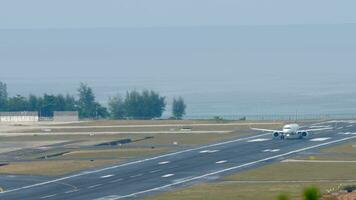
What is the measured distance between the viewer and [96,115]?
568ft

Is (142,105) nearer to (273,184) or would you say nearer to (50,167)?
(50,167)

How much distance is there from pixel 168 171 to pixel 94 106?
293 feet

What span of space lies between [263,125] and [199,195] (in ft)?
198

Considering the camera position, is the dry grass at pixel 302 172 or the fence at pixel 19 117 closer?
the dry grass at pixel 302 172

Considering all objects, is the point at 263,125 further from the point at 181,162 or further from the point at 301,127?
the point at 181,162

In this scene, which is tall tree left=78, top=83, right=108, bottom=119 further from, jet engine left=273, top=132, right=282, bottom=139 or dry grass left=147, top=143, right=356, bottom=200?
dry grass left=147, top=143, right=356, bottom=200

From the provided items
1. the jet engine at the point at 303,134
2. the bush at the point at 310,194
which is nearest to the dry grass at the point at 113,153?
the jet engine at the point at 303,134

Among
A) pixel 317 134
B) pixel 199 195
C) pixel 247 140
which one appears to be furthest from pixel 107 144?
pixel 199 195

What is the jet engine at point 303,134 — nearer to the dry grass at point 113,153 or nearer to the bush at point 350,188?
the dry grass at point 113,153

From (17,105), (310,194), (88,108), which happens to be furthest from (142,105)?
(310,194)

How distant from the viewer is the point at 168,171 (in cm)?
8944

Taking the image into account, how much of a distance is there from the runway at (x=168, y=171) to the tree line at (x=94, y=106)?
182 ft

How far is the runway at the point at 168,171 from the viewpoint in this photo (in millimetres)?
77938

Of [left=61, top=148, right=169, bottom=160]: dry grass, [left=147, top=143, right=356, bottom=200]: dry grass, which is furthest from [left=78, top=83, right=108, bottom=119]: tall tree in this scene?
[left=147, top=143, right=356, bottom=200]: dry grass
